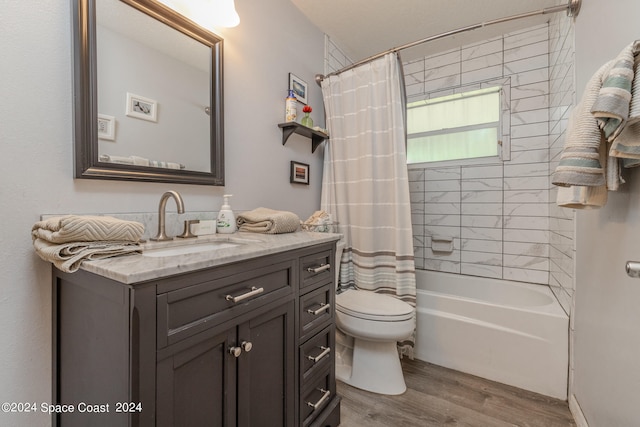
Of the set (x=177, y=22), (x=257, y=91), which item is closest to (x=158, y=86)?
(x=177, y=22)

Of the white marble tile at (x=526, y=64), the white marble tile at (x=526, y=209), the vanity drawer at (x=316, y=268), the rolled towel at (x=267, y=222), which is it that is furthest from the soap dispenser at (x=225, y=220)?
the white marble tile at (x=526, y=64)

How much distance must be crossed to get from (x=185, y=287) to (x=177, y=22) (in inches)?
47.4

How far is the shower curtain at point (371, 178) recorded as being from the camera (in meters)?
1.80

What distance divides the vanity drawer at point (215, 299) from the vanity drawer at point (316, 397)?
48 centimetres

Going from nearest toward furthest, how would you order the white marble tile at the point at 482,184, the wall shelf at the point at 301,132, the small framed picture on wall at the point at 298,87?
the wall shelf at the point at 301,132, the small framed picture on wall at the point at 298,87, the white marble tile at the point at 482,184

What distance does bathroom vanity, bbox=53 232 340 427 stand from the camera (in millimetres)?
623

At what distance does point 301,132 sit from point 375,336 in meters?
1.35

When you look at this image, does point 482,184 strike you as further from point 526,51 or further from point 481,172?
point 526,51

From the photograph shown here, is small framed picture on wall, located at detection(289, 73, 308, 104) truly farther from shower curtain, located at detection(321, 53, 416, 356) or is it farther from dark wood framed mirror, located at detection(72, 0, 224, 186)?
dark wood framed mirror, located at detection(72, 0, 224, 186)

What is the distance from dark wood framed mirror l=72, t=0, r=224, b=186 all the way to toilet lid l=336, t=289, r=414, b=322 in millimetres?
1011

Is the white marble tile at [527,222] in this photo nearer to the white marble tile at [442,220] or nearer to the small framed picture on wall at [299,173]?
the white marble tile at [442,220]

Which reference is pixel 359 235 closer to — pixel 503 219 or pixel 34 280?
pixel 503 219

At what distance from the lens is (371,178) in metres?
1.90

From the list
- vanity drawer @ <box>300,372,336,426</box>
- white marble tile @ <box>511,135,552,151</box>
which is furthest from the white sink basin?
white marble tile @ <box>511,135,552,151</box>
